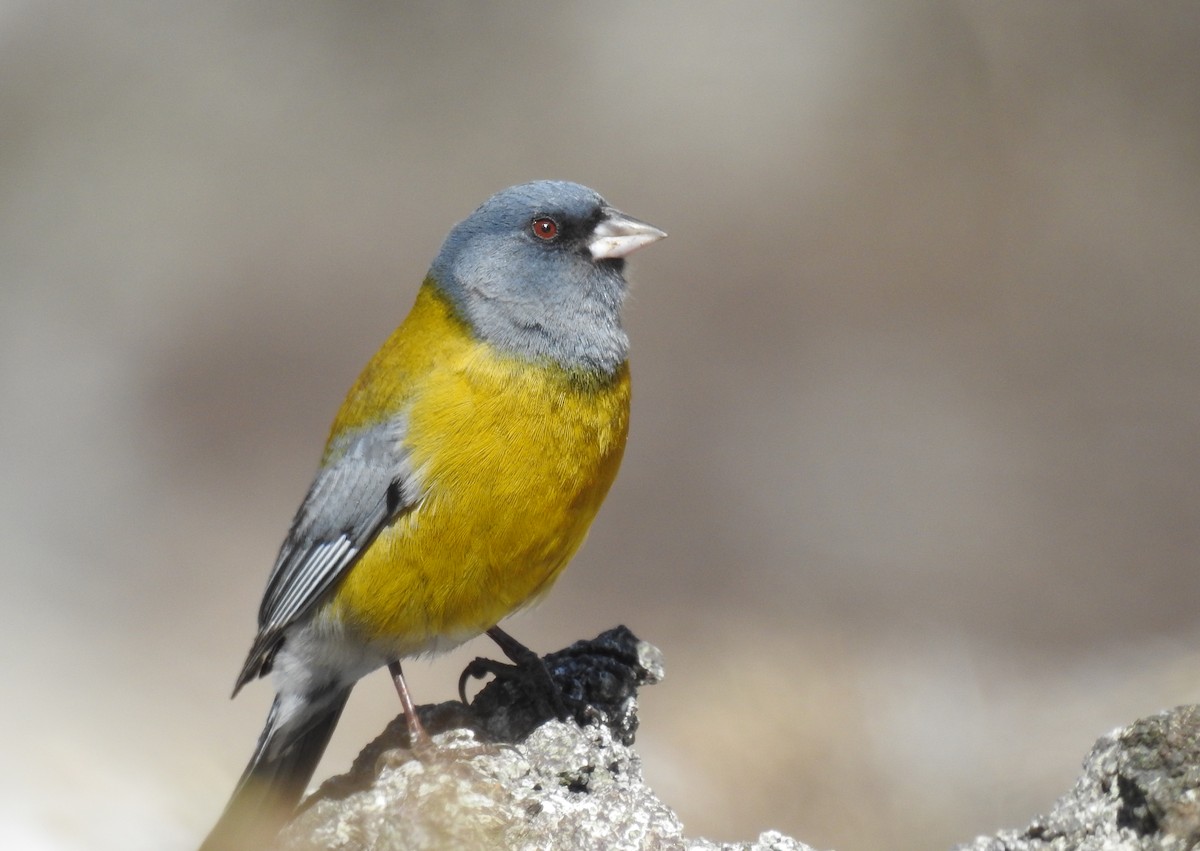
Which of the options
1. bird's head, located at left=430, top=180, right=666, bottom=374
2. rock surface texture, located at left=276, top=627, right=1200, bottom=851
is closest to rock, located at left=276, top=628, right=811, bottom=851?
rock surface texture, located at left=276, top=627, right=1200, bottom=851

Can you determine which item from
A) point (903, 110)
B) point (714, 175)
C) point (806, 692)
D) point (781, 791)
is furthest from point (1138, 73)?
point (781, 791)

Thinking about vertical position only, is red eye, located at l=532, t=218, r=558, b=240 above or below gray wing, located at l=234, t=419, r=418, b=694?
above

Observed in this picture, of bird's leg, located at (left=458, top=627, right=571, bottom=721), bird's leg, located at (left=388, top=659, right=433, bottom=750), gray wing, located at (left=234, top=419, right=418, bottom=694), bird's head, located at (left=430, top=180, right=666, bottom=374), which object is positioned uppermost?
bird's head, located at (left=430, top=180, right=666, bottom=374)

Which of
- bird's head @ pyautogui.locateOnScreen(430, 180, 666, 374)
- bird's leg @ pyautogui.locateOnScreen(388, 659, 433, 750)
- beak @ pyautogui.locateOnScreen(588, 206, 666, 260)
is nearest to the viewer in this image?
bird's leg @ pyautogui.locateOnScreen(388, 659, 433, 750)

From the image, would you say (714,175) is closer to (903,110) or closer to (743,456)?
(903,110)

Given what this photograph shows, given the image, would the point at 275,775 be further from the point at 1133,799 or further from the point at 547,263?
the point at 1133,799

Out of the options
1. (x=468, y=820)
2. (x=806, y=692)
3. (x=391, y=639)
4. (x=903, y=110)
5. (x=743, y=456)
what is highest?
(x=903, y=110)

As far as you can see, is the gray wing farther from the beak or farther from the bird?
the beak
